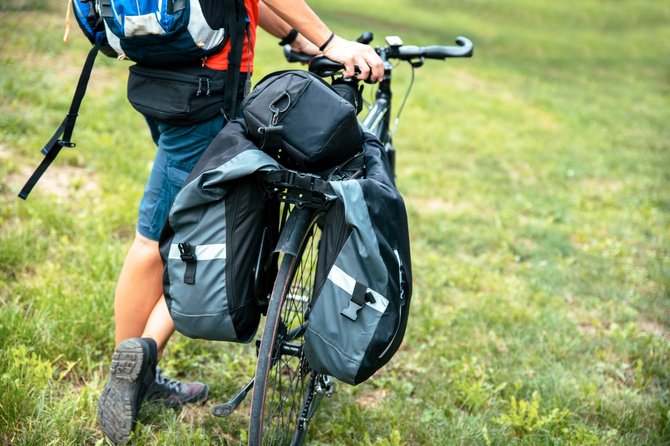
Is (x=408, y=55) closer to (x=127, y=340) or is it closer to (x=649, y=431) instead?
(x=127, y=340)

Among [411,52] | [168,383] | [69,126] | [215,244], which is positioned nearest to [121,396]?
[168,383]

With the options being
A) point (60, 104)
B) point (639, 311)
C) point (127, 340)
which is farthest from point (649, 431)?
point (60, 104)

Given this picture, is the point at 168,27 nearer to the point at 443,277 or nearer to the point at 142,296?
the point at 142,296

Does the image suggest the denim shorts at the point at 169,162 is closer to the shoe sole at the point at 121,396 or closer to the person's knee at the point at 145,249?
the person's knee at the point at 145,249

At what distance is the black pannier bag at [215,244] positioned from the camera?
2.10 meters

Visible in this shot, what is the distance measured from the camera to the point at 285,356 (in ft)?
8.48

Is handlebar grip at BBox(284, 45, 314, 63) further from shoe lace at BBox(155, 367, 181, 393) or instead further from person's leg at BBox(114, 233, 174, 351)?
shoe lace at BBox(155, 367, 181, 393)

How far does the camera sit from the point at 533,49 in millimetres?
18281

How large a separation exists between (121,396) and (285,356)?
59cm

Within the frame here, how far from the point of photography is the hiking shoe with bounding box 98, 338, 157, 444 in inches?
97.8

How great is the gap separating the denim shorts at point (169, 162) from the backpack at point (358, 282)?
0.62 m

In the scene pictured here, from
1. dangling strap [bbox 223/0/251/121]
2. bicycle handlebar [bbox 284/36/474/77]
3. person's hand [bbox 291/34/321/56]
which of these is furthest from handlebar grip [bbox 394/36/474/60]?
dangling strap [bbox 223/0/251/121]

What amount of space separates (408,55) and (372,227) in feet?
4.74

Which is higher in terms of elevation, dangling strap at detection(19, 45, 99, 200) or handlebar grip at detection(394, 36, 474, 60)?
handlebar grip at detection(394, 36, 474, 60)
